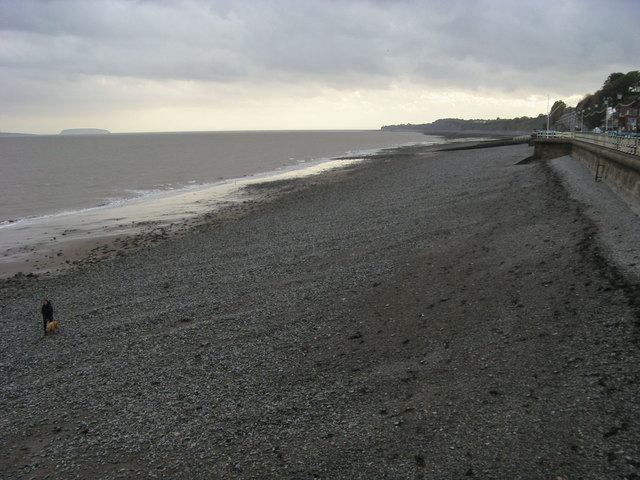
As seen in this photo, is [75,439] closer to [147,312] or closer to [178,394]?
[178,394]

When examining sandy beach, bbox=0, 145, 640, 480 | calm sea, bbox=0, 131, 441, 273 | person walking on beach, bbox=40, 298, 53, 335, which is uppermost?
calm sea, bbox=0, 131, 441, 273

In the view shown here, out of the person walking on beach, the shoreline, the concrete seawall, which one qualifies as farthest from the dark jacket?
the concrete seawall

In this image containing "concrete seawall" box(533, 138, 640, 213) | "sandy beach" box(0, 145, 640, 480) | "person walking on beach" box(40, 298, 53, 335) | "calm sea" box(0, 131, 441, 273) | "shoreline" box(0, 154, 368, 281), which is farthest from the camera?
"calm sea" box(0, 131, 441, 273)

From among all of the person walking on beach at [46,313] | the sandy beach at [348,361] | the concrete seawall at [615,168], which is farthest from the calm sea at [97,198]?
the concrete seawall at [615,168]

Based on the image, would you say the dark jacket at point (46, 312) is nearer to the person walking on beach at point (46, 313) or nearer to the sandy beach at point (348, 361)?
the person walking on beach at point (46, 313)

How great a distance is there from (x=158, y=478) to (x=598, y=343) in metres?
8.17

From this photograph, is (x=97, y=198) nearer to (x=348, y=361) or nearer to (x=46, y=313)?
(x=46, y=313)

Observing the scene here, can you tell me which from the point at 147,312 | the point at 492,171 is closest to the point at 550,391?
the point at 147,312

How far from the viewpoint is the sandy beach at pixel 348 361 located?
6504mm

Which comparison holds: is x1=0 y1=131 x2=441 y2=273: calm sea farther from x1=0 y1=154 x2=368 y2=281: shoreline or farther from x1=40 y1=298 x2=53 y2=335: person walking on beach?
x1=40 y1=298 x2=53 y2=335: person walking on beach

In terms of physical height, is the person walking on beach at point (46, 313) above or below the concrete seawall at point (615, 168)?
below

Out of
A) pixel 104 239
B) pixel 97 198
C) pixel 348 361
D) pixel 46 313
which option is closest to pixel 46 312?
pixel 46 313

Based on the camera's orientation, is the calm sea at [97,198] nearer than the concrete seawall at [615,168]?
No

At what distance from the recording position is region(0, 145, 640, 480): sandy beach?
21.3 feet
